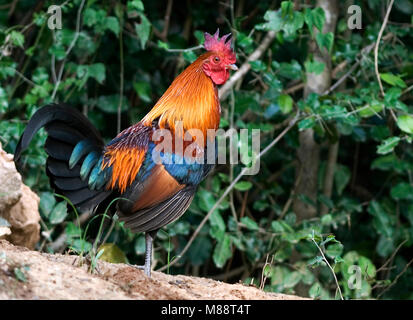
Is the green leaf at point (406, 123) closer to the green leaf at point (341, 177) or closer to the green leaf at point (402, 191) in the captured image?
the green leaf at point (402, 191)

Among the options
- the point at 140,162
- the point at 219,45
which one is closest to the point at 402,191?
the point at 219,45

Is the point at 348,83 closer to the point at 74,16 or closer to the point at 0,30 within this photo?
the point at 74,16

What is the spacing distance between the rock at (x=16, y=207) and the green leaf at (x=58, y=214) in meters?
0.75

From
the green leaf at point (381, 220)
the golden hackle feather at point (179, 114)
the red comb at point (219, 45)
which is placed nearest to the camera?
the golden hackle feather at point (179, 114)

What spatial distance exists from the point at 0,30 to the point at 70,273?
10.2 ft

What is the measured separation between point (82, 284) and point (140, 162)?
4.03ft

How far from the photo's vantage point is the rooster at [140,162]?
153 inches

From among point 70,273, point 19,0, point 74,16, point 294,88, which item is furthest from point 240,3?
point 70,273

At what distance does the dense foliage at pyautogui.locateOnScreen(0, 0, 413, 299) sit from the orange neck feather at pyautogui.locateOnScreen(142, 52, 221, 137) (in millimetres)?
971

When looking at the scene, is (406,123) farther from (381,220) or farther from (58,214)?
(58,214)

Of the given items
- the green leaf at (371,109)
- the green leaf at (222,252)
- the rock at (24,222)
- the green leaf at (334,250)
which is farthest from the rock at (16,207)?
the green leaf at (371,109)

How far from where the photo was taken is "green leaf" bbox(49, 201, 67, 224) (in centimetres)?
520

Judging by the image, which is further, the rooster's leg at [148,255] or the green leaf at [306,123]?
the green leaf at [306,123]

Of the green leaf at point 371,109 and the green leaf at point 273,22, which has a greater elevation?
the green leaf at point 273,22
